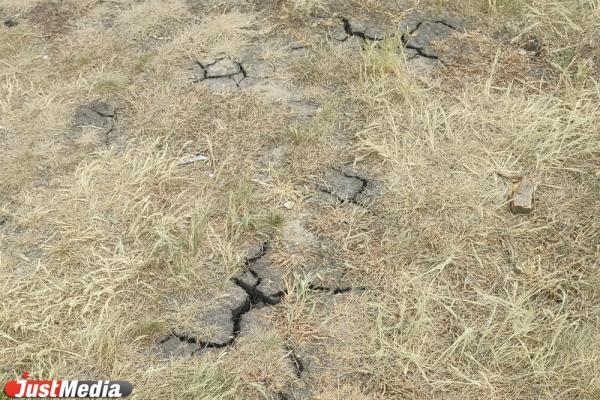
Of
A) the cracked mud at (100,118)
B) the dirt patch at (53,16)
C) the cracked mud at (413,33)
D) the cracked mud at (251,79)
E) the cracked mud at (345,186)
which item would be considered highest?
the dirt patch at (53,16)

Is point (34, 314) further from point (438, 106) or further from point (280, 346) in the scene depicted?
point (438, 106)

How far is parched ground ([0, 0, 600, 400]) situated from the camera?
6.88ft

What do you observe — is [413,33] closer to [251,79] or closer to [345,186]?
[251,79]

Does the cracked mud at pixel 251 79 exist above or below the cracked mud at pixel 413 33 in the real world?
below

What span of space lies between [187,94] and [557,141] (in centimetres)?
186

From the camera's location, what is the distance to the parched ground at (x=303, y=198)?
2098 millimetres

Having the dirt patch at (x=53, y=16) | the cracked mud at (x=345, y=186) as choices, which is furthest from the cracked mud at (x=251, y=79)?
the dirt patch at (x=53, y=16)

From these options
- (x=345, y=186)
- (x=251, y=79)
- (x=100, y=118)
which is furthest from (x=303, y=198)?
(x=100, y=118)

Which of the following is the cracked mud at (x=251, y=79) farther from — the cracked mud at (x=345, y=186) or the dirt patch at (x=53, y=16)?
the dirt patch at (x=53, y=16)

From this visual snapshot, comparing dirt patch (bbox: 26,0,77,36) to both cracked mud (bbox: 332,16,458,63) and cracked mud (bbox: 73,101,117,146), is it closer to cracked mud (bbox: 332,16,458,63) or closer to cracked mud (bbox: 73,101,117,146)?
cracked mud (bbox: 73,101,117,146)

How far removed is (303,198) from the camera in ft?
8.67

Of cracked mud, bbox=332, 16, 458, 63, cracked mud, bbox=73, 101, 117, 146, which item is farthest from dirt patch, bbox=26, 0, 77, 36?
cracked mud, bbox=332, 16, 458, 63

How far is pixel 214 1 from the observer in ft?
12.3

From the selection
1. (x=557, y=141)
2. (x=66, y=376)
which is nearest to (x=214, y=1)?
(x=557, y=141)
